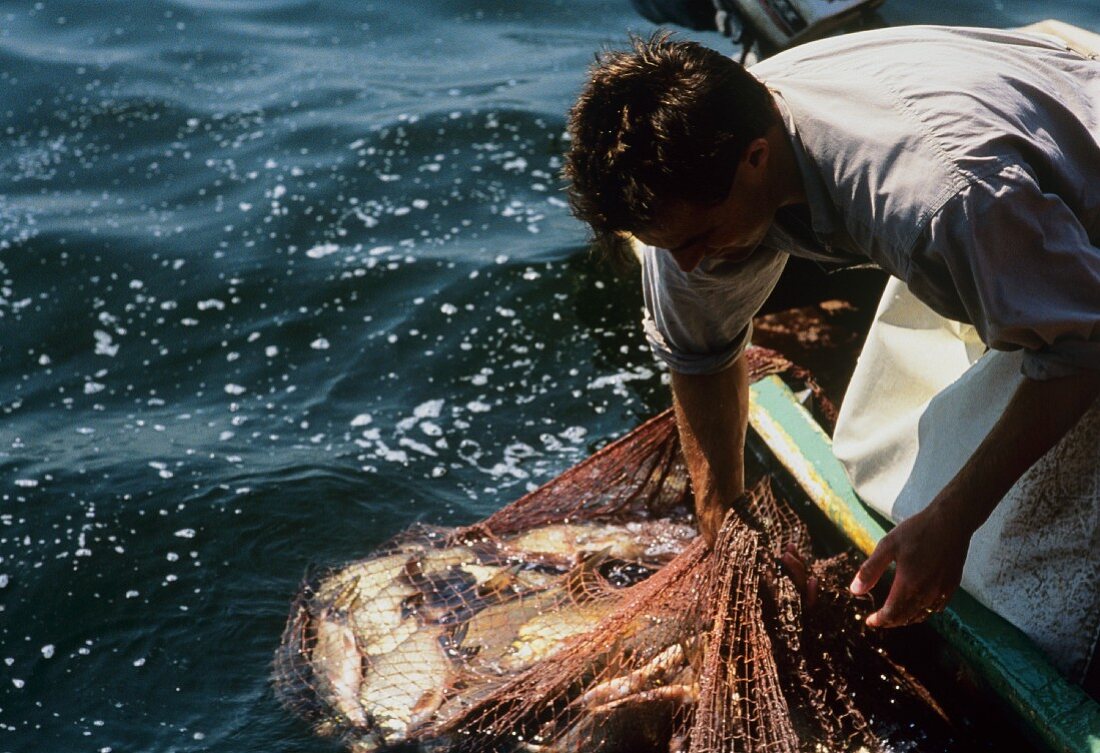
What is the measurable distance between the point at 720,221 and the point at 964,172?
0.60 m

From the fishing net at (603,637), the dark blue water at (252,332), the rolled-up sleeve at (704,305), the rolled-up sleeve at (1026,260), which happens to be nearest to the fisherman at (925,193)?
the rolled-up sleeve at (1026,260)

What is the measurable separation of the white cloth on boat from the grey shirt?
59 cm

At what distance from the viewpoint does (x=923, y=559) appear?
2.64 meters

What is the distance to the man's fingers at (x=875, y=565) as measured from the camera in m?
2.73

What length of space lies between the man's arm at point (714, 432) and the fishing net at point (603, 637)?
0.12 meters

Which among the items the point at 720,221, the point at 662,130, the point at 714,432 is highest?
the point at 662,130

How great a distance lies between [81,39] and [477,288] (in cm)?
611

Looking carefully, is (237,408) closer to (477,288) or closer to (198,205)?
(477,288)

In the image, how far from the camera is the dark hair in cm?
259

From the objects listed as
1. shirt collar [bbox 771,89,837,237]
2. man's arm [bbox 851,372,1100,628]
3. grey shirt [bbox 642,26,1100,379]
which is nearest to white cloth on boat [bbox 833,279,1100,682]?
man's arm [bbox 851,372,1100,628]

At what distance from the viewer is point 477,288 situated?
7.11 metres

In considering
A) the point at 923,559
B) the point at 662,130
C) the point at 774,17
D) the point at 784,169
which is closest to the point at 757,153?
the point at 784,169

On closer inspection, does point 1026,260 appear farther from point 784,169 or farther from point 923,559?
point 923,559

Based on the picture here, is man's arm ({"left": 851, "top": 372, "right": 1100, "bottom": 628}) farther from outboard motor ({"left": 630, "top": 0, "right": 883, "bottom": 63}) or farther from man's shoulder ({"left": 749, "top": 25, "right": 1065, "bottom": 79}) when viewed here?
outboard motor ({"left": 630, "top": 0, "right": 883, "bottom": 63})
